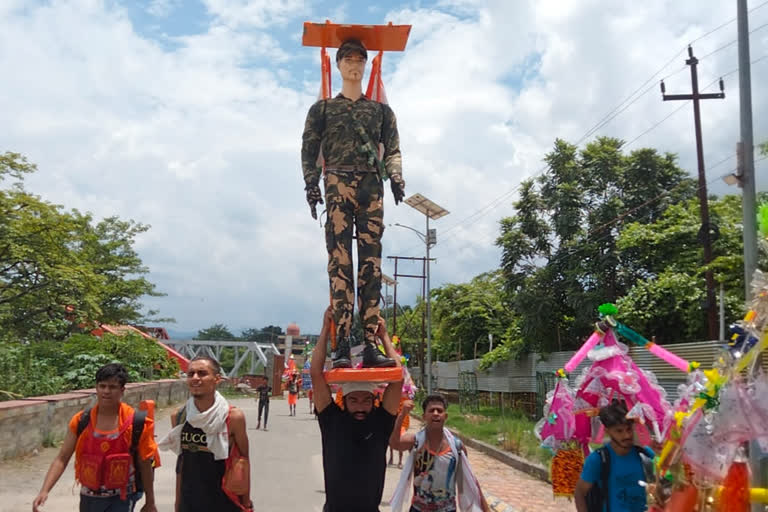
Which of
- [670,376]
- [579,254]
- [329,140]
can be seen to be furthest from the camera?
[579,254]

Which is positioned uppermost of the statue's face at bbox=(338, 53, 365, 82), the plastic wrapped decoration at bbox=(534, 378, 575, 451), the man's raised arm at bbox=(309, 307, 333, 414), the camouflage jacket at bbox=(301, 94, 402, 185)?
the statue's face at bbox=(338, 53, 365, 82)

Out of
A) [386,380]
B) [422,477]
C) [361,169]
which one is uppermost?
[361,169]

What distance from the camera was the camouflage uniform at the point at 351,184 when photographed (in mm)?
4398

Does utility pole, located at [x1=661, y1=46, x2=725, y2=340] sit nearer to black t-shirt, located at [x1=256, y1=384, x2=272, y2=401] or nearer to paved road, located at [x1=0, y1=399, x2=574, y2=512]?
paved road, located at [x1=0, y1=399, x2=574, y2=512]

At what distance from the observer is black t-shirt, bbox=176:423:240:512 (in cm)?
359

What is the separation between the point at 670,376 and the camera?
12078 mm

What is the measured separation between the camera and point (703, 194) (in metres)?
15.9

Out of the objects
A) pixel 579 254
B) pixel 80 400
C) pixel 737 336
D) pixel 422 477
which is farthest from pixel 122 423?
pixel 579 254

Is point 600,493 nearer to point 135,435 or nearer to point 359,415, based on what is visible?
point 359,415

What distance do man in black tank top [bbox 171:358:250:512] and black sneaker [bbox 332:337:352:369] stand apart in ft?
2.12

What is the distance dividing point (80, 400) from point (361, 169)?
10.4 meters

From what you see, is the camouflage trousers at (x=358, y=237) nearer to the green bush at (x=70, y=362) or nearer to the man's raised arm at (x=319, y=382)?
the man's raised arm at (x=319, y=382)

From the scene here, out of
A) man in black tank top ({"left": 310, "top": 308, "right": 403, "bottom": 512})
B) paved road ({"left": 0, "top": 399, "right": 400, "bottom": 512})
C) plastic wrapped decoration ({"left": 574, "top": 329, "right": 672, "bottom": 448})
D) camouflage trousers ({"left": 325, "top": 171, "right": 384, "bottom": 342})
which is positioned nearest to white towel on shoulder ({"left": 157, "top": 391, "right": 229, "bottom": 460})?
man in black tank top ({"left": 310, "top": 308, "right": 403, "bottom": 512})

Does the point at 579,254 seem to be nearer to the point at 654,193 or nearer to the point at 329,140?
the point at 654,193
